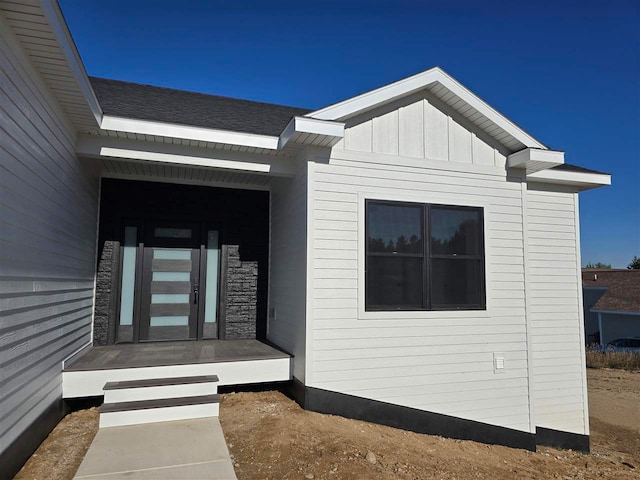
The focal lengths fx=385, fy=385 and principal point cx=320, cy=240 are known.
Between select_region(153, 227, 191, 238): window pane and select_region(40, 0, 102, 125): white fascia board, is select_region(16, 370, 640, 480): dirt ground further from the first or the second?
select_region(40, 0, 102, 125): white fascia board

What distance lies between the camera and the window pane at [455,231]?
4.81m

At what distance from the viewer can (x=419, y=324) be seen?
182 inches

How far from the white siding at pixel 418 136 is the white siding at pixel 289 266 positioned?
34.2 inches

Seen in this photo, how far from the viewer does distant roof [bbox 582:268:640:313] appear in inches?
685

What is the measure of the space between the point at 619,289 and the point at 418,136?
1966 cm

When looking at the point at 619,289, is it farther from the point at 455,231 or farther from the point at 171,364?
the point at 171,364

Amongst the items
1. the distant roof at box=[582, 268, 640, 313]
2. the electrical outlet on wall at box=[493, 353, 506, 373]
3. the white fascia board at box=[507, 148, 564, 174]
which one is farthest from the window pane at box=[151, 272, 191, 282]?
the distant roof at box=[582, 268, 640, 313]

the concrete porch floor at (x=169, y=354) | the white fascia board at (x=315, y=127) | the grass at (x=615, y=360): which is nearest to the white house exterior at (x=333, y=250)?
the white fascia board at (x=315, y=127)

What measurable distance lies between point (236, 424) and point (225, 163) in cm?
287

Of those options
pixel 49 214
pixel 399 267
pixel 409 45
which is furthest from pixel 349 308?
pixel 409 45

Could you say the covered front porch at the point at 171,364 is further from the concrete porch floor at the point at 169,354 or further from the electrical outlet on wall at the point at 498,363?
the electrical outlet on wall at the point at 498,363

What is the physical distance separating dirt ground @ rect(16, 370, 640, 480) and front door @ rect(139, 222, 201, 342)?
1571mm

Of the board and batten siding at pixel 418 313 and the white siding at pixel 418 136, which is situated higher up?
the white siding at pixel 418 136

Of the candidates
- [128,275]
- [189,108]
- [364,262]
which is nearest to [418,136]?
[364,262]
